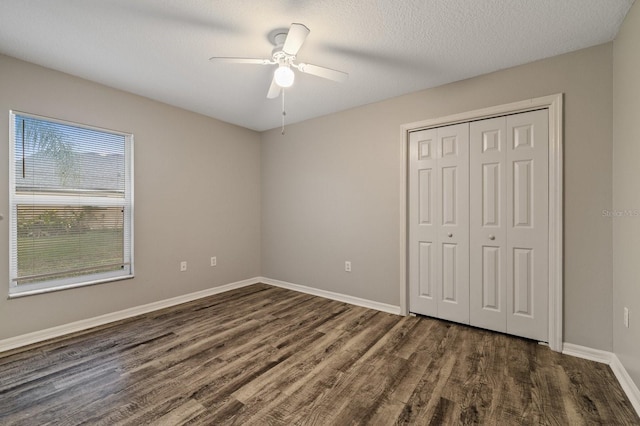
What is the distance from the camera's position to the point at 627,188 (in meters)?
1.80

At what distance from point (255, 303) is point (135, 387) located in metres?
1.70

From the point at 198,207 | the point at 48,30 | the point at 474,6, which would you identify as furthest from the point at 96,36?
the point at 474,6

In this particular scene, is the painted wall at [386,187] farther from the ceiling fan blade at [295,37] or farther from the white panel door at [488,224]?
the ceiling fan blade at [295,37]

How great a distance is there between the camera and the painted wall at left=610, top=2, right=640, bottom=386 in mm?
1669

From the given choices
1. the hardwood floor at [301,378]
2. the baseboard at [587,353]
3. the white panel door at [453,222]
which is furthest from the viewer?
the white panel door at [453,222]

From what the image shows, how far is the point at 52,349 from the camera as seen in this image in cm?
231

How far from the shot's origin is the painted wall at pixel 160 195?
2.40m

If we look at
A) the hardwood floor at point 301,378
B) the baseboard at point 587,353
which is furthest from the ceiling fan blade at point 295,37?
Result: the baseboard at point 587,353

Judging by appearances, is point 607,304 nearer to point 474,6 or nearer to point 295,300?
point 474,6

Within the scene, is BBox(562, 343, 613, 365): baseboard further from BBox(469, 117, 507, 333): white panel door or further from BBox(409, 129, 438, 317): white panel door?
BBox(409, 129, 438, 317): white panel door

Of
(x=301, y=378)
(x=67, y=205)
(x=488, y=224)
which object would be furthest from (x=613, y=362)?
(x=67, y=205)

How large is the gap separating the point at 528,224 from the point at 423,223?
2.97 ft

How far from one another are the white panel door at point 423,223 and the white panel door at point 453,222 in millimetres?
53

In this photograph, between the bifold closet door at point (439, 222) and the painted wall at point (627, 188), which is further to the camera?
the bifold closet door at point (439, 222)
